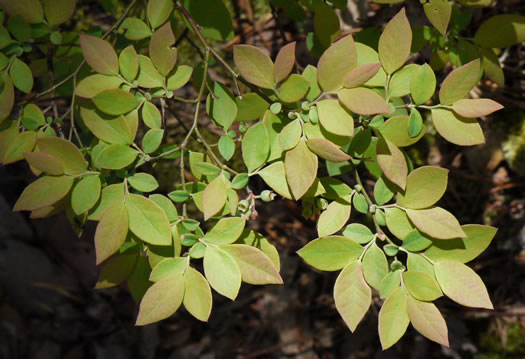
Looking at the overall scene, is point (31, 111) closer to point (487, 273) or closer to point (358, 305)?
point (358, 305)

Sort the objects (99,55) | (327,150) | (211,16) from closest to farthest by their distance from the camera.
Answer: (327,150) < (99,55) < (211,16)

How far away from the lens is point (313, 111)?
68cm

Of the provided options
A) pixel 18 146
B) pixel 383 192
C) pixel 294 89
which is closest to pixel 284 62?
pixel 294 89

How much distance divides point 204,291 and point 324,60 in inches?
15.0

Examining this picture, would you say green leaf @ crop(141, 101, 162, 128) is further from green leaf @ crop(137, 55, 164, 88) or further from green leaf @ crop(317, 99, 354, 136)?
green leaf @ crop(317, 99, 354, 136)

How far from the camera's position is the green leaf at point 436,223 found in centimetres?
64

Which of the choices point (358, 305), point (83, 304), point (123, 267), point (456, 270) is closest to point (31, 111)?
point (123, 267)

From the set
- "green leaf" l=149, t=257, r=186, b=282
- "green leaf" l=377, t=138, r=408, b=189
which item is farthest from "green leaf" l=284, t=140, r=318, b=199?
"green leaf" l=149, t=257, r=186, b=282

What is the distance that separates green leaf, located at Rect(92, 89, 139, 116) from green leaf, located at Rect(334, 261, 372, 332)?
0.43 m

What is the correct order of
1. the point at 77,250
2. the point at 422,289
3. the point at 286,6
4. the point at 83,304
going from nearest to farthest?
the point at 422,289
the point at 286,6
the point at 77,250
the point at 83,304

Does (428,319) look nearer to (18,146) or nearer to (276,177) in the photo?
(276,177)

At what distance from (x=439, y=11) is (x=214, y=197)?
0.48 metres

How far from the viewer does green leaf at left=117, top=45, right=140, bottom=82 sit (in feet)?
2.39

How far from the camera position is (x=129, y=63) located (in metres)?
0.73
